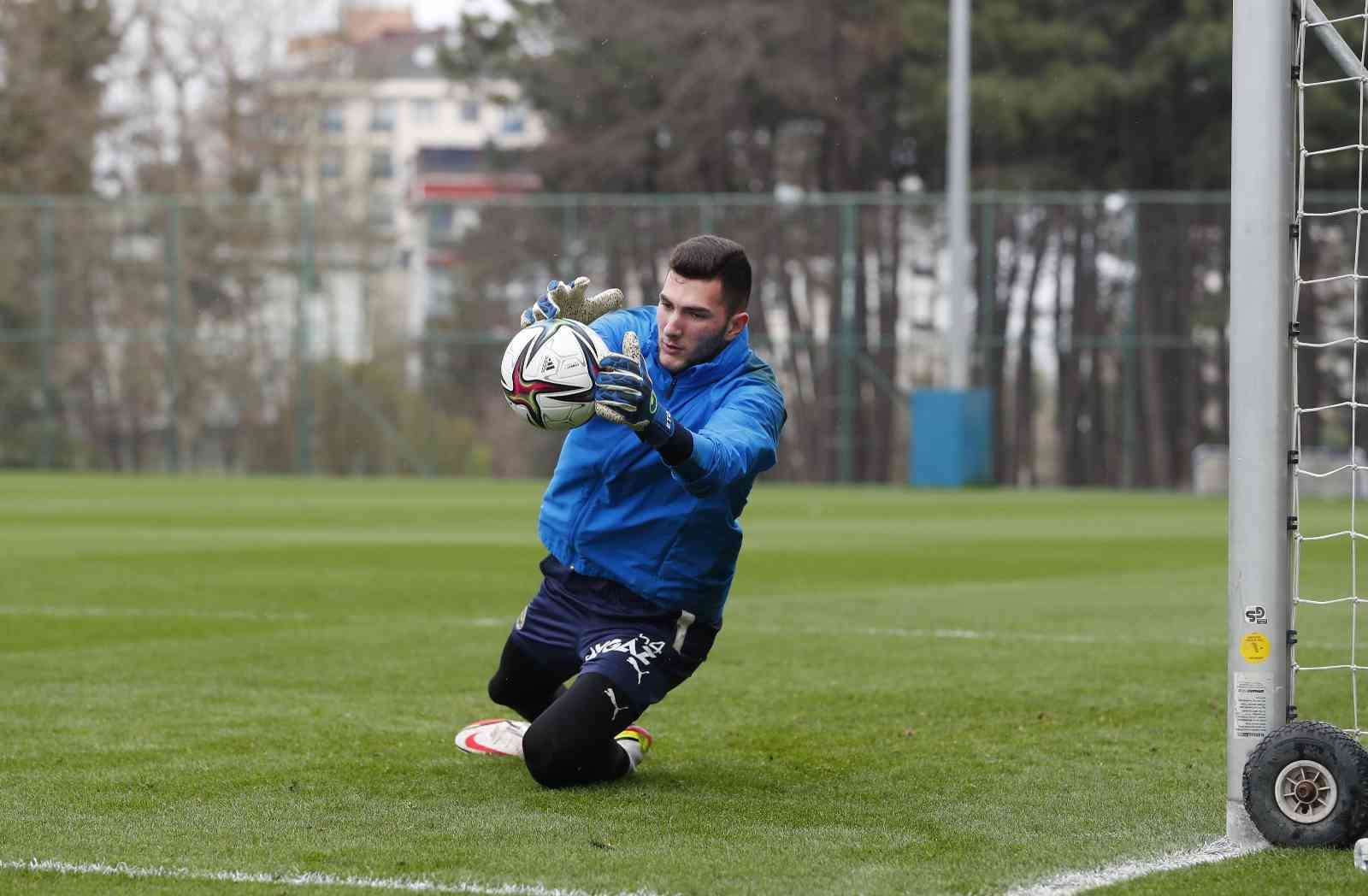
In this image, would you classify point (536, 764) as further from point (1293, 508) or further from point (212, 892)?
point (1293, 508)

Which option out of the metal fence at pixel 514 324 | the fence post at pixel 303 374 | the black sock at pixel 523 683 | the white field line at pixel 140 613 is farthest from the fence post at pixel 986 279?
the black sock at pixel 523 683

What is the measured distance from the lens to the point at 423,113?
12900 centimetres

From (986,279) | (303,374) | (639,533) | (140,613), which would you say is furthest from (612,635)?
(303,374)

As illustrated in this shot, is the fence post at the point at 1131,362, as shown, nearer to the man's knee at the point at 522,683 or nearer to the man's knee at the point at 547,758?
the man's knee at the point at 522,683

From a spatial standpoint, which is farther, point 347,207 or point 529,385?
point 347,207

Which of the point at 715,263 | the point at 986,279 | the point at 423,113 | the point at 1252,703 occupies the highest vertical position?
the point at 423,113

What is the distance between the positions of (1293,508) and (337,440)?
32775 millimetres

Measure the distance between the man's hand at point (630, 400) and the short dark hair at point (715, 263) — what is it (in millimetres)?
609

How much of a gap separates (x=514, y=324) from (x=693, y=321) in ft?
100

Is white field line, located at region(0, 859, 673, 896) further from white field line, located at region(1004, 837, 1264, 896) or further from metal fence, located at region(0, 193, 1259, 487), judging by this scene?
metal fence, located at region(0, 193, 1259, 487)

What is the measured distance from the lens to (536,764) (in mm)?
5645

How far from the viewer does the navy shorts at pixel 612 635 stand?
5789 mm

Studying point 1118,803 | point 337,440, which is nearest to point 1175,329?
point 337,440

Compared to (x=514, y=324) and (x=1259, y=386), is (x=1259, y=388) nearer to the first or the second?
(x=1259, y=386)
